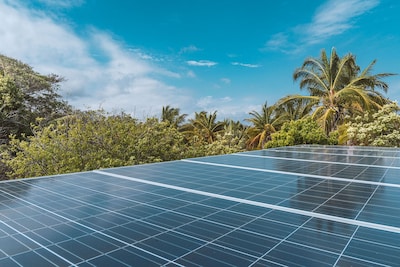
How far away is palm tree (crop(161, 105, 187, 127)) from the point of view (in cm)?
2341

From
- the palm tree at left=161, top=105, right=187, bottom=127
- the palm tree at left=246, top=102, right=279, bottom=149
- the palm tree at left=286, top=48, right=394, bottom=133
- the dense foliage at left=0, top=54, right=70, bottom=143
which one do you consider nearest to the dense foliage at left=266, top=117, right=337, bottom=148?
the palm tree at left=286, top=48, right=394, bottom=133

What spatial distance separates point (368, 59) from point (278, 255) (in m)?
19.0

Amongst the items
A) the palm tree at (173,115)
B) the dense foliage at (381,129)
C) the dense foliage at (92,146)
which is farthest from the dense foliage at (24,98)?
the dense foliage at (381,129)

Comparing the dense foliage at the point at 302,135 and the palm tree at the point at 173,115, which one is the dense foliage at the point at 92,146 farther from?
the palm tree at the point at 173,115

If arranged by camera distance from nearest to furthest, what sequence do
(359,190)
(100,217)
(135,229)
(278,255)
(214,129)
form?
(278,255)
(135,229)
(100,217)
(359,190)
(214,129)

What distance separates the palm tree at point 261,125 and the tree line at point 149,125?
0.22ft

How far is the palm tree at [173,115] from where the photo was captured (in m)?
23.4

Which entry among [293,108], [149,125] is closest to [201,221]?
[149,125]

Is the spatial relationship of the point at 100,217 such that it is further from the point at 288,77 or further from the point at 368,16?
the point at 368,16

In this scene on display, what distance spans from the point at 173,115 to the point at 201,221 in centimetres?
2177

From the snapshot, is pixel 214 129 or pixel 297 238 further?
pixel 214 129

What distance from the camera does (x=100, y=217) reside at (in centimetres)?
258

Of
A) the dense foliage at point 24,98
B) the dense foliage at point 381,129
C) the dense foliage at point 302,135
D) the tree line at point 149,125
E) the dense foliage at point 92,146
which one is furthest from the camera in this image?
the dense foliage at point 24,98

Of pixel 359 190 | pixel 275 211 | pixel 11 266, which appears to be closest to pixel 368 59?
pixel 359 190
